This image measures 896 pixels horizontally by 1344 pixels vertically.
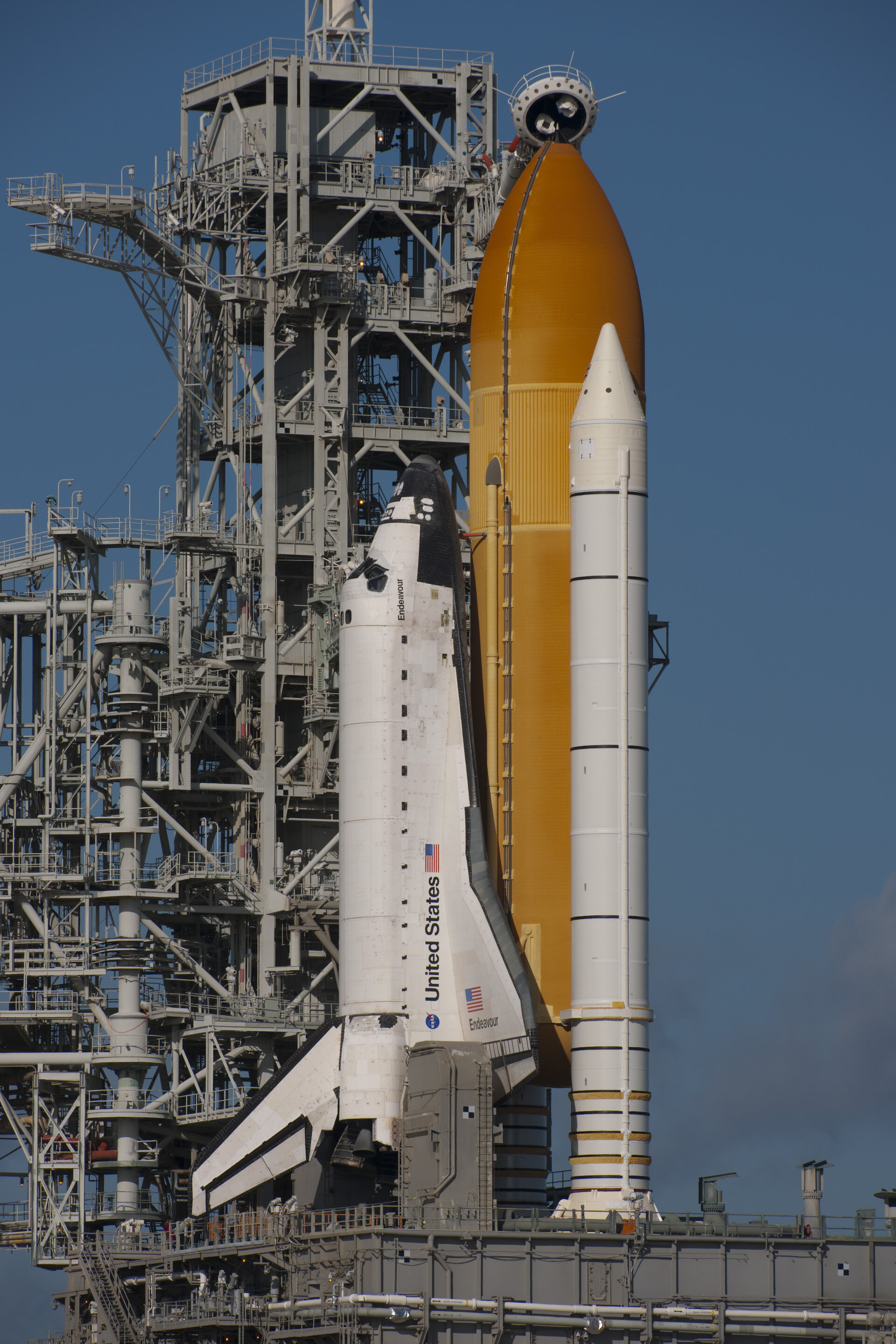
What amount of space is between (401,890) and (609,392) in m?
10.1

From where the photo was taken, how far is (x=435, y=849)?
54.0m

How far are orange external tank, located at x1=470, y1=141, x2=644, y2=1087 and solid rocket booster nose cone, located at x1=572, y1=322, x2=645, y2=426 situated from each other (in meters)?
1.27

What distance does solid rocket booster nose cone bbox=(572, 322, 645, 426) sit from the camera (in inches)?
2162

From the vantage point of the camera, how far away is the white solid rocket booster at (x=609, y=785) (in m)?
51.9

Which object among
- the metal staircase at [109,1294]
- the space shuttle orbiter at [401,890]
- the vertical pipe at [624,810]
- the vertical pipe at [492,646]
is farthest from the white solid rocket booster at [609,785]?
the metal staircase at [109,1294]

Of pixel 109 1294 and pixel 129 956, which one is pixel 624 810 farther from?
pixel 109 1294

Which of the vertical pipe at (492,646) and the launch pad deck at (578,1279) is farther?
the vertical pipe at (492,646)

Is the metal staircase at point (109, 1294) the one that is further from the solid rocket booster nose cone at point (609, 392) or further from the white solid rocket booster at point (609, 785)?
the solid rocket booster nose cone at point (609, 392)

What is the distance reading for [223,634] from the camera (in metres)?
65.2

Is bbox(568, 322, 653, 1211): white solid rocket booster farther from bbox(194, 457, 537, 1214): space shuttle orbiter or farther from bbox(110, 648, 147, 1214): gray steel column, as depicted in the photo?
bbox(110, 648, 147, 1214): gray steel column

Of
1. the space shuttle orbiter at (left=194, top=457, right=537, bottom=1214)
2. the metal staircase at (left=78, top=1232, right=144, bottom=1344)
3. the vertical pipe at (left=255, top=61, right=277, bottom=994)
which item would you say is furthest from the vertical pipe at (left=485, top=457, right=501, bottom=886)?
the metal staircase at (left=78, top=1232, right=144, bottom=1344)

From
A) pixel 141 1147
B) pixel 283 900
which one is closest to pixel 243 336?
pixel 283 900

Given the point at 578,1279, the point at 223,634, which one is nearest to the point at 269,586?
the point at 223,634

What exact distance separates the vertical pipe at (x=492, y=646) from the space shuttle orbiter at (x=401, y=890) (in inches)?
31.6
